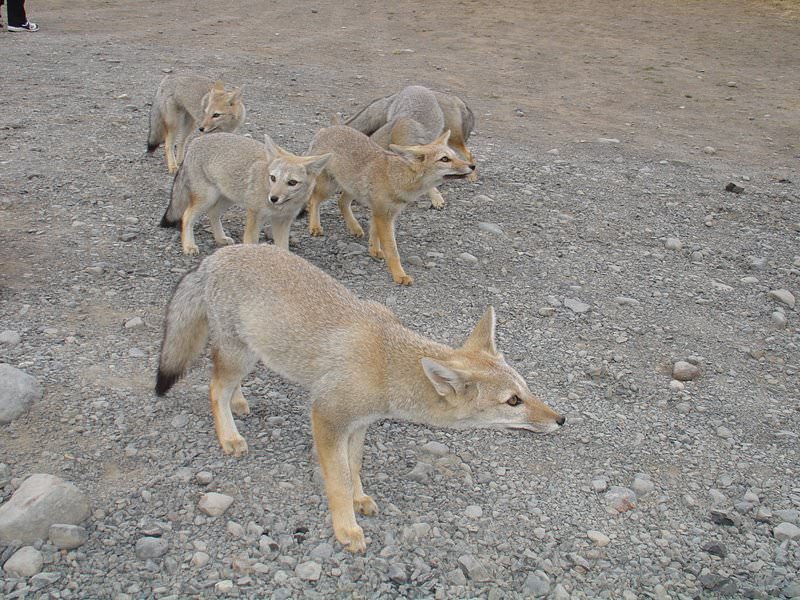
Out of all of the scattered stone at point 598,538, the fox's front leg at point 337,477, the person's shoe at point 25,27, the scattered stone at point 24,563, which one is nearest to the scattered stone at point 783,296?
the scattered stone at point 598,538

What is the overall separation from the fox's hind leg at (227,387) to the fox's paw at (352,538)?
0.87 m

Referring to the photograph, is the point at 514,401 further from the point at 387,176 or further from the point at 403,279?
the point at 387,176

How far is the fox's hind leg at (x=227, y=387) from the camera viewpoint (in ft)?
14.2

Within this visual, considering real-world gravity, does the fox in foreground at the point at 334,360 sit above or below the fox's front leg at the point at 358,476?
above

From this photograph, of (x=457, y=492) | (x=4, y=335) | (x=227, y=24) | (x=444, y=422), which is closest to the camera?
(x=444, y=422)

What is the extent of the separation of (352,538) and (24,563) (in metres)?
1.49

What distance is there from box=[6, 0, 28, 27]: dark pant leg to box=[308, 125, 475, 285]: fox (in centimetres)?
1201

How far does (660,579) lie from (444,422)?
4.25 ft

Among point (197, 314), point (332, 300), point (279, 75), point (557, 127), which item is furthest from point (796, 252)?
point (279, 75)

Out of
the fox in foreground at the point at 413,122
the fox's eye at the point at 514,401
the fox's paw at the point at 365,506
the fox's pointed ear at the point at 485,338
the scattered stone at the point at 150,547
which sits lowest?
the fox's paw at the point at 365,506

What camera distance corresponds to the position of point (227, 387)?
441 cm

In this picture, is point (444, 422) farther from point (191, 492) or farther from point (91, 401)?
point (91, 401)

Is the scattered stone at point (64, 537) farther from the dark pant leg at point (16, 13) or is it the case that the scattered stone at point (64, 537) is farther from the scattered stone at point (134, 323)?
the dark pant leg at point (16, 13)

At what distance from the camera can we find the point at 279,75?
45.9 ft
